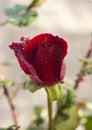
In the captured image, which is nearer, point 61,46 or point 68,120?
point 61,46

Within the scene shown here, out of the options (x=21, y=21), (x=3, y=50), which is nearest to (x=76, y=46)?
(x=3, y=50)

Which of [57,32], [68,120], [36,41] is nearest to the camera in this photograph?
[36,41]

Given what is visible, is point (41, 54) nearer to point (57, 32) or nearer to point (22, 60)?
point (22, 60)

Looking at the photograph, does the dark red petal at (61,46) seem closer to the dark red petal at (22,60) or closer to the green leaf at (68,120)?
the dark red petal at (22,60)

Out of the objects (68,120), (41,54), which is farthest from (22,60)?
(68,120)

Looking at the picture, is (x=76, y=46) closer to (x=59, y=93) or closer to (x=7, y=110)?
(x=7, y=110)

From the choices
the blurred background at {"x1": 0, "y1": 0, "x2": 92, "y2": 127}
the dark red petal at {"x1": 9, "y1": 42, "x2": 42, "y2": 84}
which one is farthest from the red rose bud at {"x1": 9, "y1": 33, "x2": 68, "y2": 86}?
the blurred background at {"x1": 0, "y1": 0, "x2": 92, "y2": 127}
